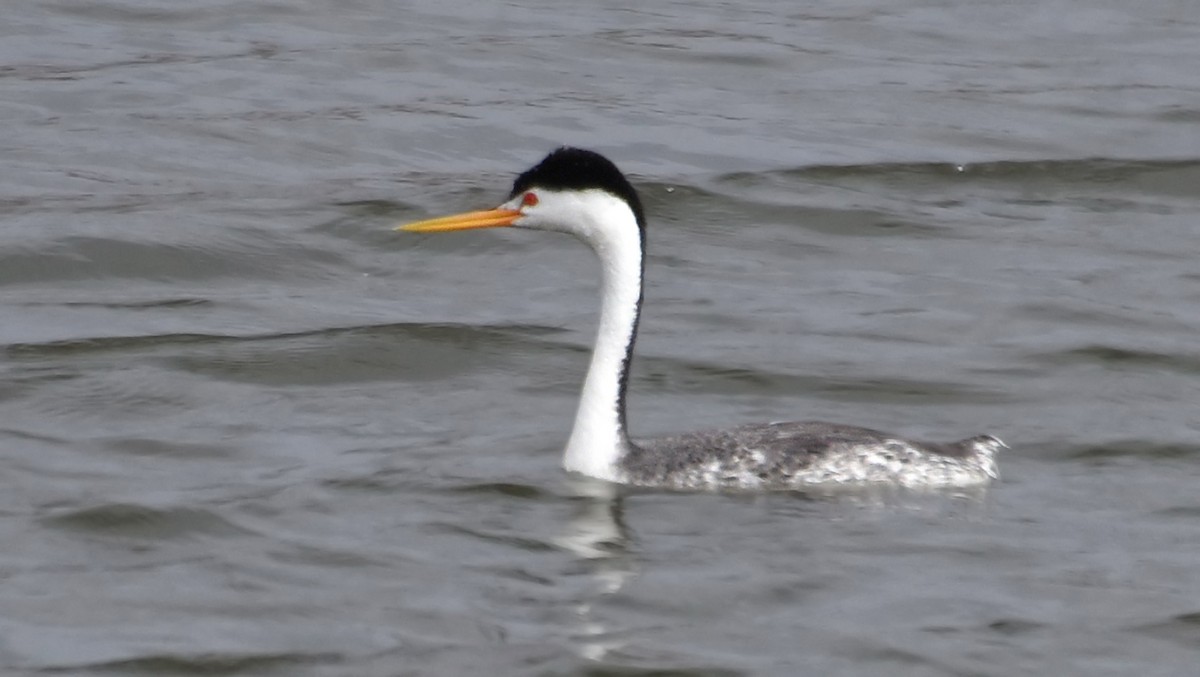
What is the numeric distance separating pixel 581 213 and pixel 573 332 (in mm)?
3355

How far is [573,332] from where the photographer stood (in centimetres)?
1293

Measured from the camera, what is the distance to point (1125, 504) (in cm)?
978

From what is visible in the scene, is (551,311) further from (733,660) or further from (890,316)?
(733,660)

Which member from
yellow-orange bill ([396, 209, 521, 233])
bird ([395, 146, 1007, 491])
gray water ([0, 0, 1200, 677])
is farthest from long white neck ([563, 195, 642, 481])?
yellow-orange bill ([396, 209, 521, 233])

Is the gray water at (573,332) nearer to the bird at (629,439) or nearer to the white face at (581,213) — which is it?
the bird at (629,439)

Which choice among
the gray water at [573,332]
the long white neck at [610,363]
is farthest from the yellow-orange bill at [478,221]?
the gray water at [573,332]

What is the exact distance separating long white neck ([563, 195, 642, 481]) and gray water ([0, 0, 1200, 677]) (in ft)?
0.66

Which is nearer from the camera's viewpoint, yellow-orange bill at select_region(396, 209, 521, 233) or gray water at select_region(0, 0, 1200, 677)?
gray water at select_region(0, 0, 1200, 677)

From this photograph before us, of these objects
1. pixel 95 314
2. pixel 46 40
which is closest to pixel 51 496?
pixel 95 314

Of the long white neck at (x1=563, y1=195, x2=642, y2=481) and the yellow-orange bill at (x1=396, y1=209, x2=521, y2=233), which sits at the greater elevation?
the yellow-orange bill at (x1=396, y1=209, x2=521, y2=233)

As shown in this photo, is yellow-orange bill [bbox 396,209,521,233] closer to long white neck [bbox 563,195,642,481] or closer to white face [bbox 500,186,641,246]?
white face [bbox 500,186,641,246]

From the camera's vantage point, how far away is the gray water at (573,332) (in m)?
8.34

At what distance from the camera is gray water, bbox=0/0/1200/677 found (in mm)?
8344

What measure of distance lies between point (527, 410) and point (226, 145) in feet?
21.7
